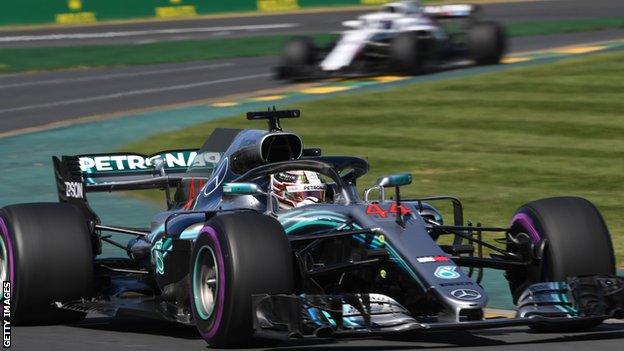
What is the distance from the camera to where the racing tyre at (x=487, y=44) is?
30.2 meters

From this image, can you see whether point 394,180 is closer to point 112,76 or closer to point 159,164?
point 159,164

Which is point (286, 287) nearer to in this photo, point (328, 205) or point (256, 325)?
point (256, 325)

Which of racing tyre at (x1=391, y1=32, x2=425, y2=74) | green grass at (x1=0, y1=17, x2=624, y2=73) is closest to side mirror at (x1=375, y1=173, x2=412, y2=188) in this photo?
racing tyre at (x1=391, y1=32, x2=425, y2=74)

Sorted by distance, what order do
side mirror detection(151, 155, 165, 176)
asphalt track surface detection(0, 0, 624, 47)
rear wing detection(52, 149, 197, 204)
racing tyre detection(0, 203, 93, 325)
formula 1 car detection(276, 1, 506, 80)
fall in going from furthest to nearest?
asphalt track surface detection(0, 0, 624, 47) < formula 1 car detection(276, 1, 506, 80) < side mirror detection(151, 155, 165, 176) < rear wing detection(52, 149, 197, 204) < racing tyre detection(0, 203, 93, 325)

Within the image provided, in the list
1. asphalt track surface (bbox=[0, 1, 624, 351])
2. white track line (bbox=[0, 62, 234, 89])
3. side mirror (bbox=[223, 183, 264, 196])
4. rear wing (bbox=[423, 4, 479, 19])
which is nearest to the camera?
asphalt track surface (bbox=[0, 1, 624, 351])

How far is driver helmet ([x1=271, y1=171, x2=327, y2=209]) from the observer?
33.4 ft

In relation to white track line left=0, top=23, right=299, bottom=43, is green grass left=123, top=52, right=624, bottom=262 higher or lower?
higher

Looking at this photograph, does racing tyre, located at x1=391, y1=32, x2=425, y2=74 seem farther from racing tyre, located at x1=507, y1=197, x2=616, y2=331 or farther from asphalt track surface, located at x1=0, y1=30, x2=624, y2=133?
racing tyre, located at x1=507, y1=197, x2=616, y2=331

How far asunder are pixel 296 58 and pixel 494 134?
8.65 metres

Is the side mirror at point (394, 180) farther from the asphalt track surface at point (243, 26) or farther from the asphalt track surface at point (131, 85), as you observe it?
the asphalt track surface at point (243, 26)

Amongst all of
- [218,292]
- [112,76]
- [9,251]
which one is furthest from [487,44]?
[218,292]

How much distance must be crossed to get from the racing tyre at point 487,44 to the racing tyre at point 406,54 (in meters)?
1.58

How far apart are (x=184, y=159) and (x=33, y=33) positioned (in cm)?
3232

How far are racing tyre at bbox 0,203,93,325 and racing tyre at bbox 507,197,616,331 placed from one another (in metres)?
3.16
